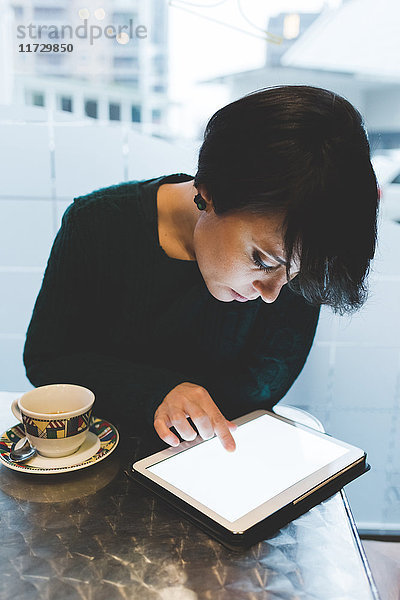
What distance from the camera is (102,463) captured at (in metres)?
0.85

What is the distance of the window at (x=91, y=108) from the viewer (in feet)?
5.65

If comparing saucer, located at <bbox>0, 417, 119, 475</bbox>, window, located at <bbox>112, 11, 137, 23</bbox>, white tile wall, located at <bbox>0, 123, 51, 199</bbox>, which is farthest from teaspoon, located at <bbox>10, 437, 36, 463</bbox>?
window, located at <bbox>112, 11, 137, 23</bbox>

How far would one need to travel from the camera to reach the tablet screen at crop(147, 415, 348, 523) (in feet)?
2.43

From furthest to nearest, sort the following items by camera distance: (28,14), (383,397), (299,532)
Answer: (383,397) < (28,14) < (299,532)

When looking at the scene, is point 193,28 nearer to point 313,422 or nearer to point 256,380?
point 256,380

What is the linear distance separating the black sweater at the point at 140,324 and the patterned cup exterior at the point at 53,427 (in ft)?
0.48

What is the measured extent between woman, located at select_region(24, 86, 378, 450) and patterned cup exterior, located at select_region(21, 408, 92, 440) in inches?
5.0

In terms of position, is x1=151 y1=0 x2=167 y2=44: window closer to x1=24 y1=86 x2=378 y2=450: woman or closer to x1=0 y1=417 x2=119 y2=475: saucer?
x1=24 y1=86 x2=378 y2=450: woman

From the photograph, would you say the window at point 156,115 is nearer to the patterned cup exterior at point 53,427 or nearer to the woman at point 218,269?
the woman at point 218,269

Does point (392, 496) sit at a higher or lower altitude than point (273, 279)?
lower

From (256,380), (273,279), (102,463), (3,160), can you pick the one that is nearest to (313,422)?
(256,380)

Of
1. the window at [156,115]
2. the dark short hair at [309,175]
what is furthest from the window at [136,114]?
the dark short hair at [309,175]

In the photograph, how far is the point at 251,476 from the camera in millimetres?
788

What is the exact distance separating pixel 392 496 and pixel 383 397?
1.29 ft
